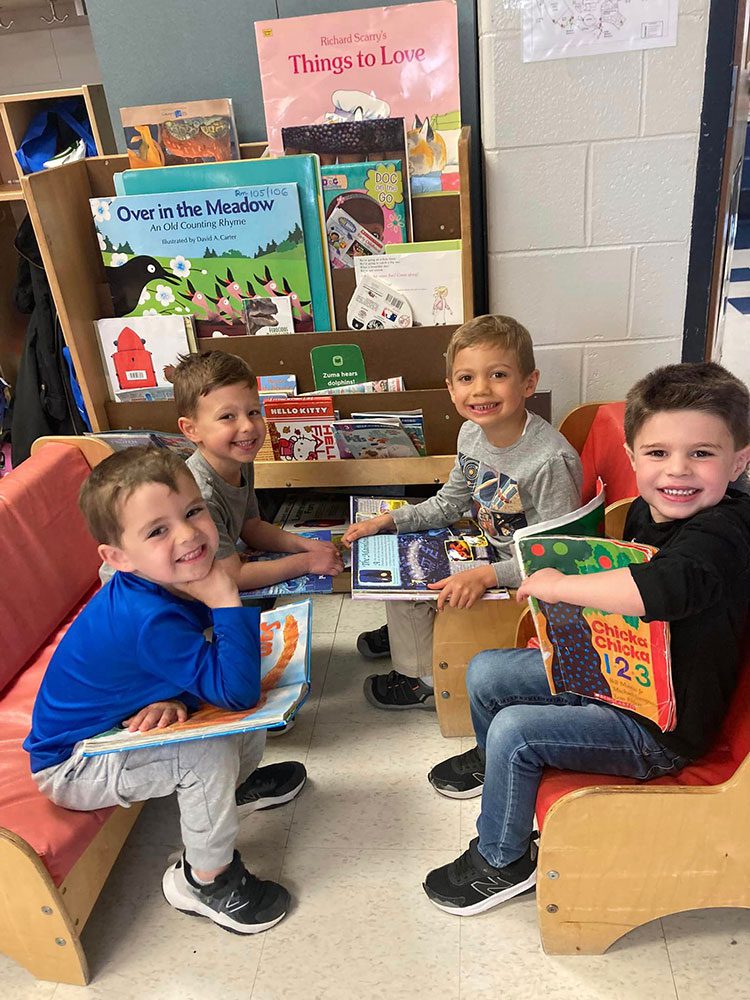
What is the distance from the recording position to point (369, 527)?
179cm

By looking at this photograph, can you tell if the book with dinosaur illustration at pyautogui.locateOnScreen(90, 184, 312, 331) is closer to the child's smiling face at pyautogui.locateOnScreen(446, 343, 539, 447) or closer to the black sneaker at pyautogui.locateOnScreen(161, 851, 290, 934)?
the child's smiling face at pyautogui.locateOnScreen(446, 343, 539, 447)

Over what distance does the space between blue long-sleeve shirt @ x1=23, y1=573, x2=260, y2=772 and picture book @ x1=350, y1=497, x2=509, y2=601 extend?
351mm

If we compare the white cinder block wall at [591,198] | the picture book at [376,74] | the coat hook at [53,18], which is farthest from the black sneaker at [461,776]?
the coat hook at [53,18]

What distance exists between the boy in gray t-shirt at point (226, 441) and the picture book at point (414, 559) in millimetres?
119

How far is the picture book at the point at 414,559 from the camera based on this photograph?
1564 mm

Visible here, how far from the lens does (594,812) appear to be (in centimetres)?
116

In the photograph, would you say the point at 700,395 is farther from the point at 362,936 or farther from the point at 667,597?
the point at 362,936

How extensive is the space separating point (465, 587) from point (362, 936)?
0.67m

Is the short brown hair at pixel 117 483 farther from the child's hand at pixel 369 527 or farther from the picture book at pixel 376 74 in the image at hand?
the picture book at pixel 376 74

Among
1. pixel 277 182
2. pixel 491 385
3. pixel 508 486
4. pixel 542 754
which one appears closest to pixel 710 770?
pixel 542 754

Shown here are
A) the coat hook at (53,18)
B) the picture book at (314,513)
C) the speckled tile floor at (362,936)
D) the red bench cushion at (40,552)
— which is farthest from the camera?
the coat hook at (53,18)

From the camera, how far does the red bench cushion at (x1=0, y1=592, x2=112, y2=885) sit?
4.04 ft

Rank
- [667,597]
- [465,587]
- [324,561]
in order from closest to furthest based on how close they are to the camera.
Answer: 1. [667,597]
2. [465,587]
3. [324,561]

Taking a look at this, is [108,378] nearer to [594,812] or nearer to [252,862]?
[252,862]
